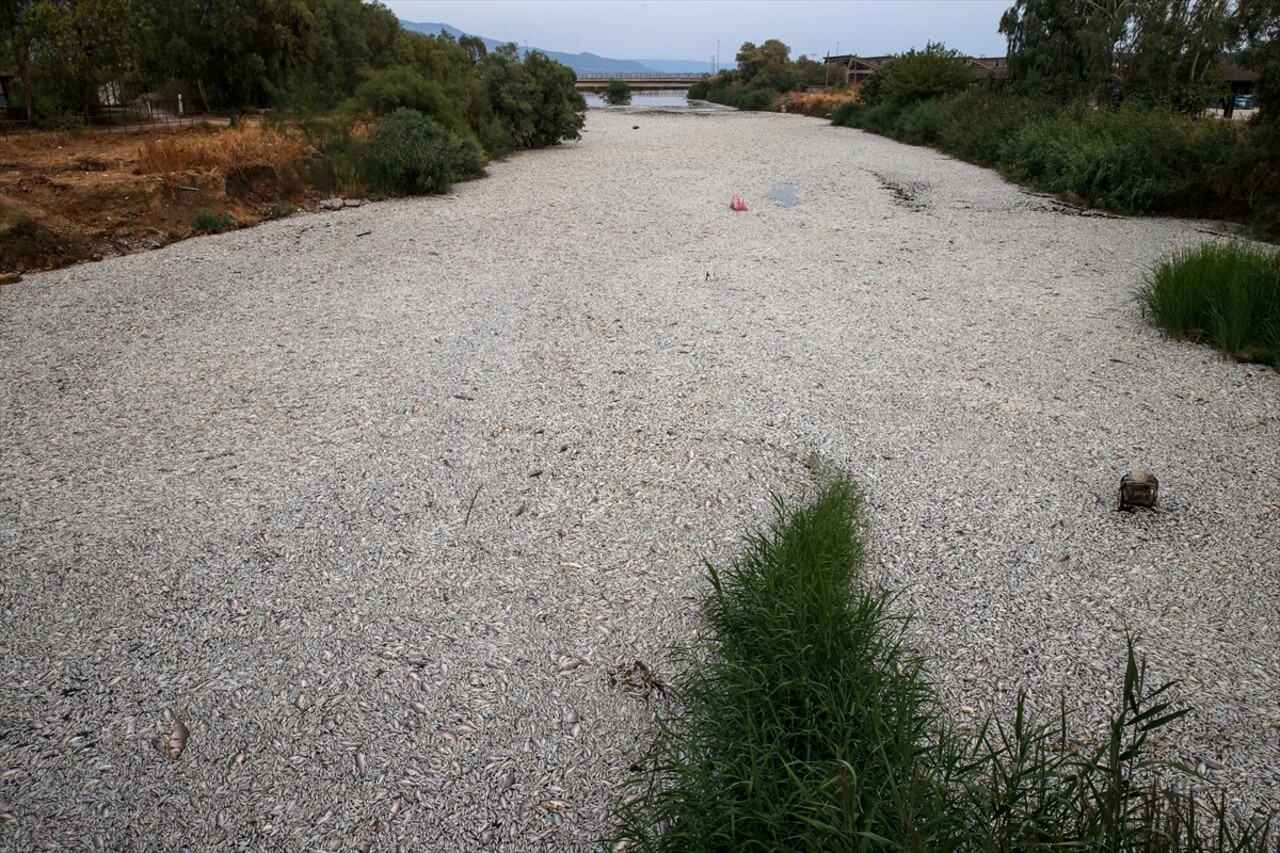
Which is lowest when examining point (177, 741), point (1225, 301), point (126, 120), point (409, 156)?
point (177, 741)

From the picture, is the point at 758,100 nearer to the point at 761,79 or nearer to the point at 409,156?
the point at 761,79

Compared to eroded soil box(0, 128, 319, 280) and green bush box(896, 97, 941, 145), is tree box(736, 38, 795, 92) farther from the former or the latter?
eroded soil box(0, 128, 319, 280)

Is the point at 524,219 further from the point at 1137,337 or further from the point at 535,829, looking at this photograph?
the point at 535,829

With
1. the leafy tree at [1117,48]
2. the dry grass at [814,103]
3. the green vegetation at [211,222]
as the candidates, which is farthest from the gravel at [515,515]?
the dry grass at [814,103]

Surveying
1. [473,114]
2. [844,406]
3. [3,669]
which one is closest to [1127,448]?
[844,406]

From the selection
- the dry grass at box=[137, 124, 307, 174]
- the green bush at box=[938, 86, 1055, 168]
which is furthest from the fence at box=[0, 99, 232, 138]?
the green bush at box=[938, 86, 1055, 168]

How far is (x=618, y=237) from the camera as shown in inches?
373

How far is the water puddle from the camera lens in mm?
11836

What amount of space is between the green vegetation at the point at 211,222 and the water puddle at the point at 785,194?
23.8 ft

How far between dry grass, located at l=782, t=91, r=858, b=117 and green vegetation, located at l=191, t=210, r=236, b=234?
29.3 meters

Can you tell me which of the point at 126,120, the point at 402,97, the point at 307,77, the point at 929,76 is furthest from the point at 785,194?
the point at 929,76

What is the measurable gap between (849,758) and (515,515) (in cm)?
202

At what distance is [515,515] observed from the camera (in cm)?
370

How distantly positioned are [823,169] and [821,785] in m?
15.0
